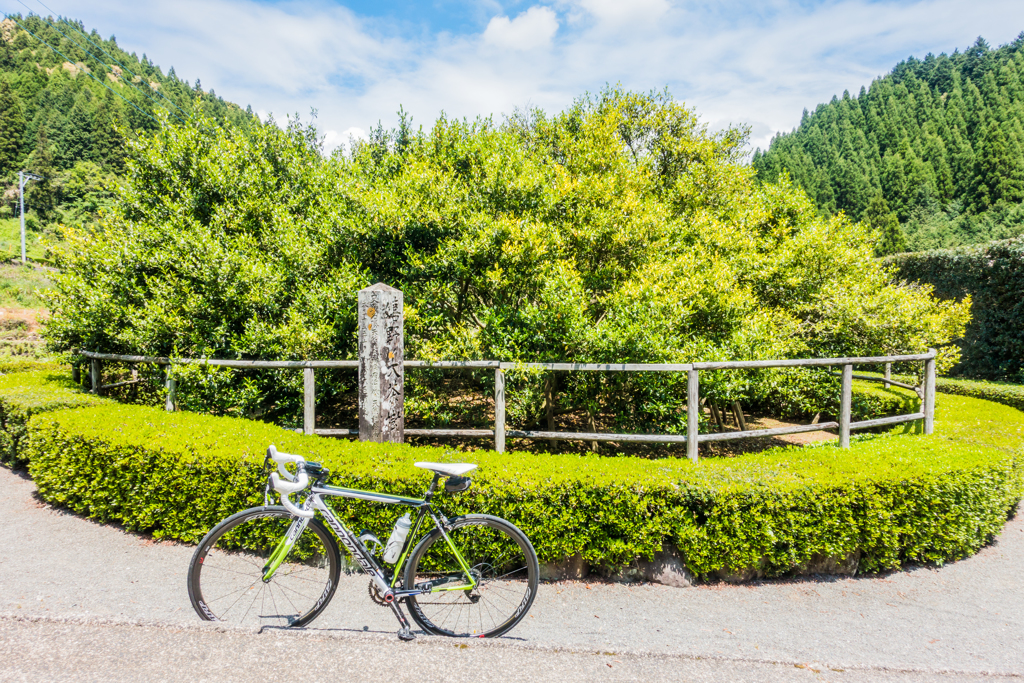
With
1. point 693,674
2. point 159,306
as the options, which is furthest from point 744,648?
point 159,306

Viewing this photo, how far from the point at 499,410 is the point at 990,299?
13.0 metres

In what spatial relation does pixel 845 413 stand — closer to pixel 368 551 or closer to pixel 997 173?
pixel 368 551

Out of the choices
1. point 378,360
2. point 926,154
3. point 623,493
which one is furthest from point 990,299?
point 926,154

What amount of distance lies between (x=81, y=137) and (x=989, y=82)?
12577cm

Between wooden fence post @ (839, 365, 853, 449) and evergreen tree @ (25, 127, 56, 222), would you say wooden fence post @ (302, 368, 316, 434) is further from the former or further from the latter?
evergreen tree @ (25, 127, 56, 222)

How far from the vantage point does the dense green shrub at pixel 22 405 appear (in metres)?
5.71

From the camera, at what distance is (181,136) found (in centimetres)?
767

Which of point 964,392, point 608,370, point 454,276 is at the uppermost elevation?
point 454,276

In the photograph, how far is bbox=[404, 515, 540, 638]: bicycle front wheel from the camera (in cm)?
307

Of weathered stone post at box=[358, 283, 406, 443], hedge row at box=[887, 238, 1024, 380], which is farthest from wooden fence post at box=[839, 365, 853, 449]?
hedge row at box=[887, 238, 1024, 380]

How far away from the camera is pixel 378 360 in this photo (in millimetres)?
4805

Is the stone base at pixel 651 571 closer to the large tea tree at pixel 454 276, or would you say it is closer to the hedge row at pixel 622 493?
the hedge row at pixel 622 493

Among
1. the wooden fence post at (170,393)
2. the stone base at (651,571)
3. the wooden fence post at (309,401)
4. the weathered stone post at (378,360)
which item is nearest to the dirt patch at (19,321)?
the wooden fence post at (170,393)

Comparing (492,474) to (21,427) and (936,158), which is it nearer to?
(21,427)
